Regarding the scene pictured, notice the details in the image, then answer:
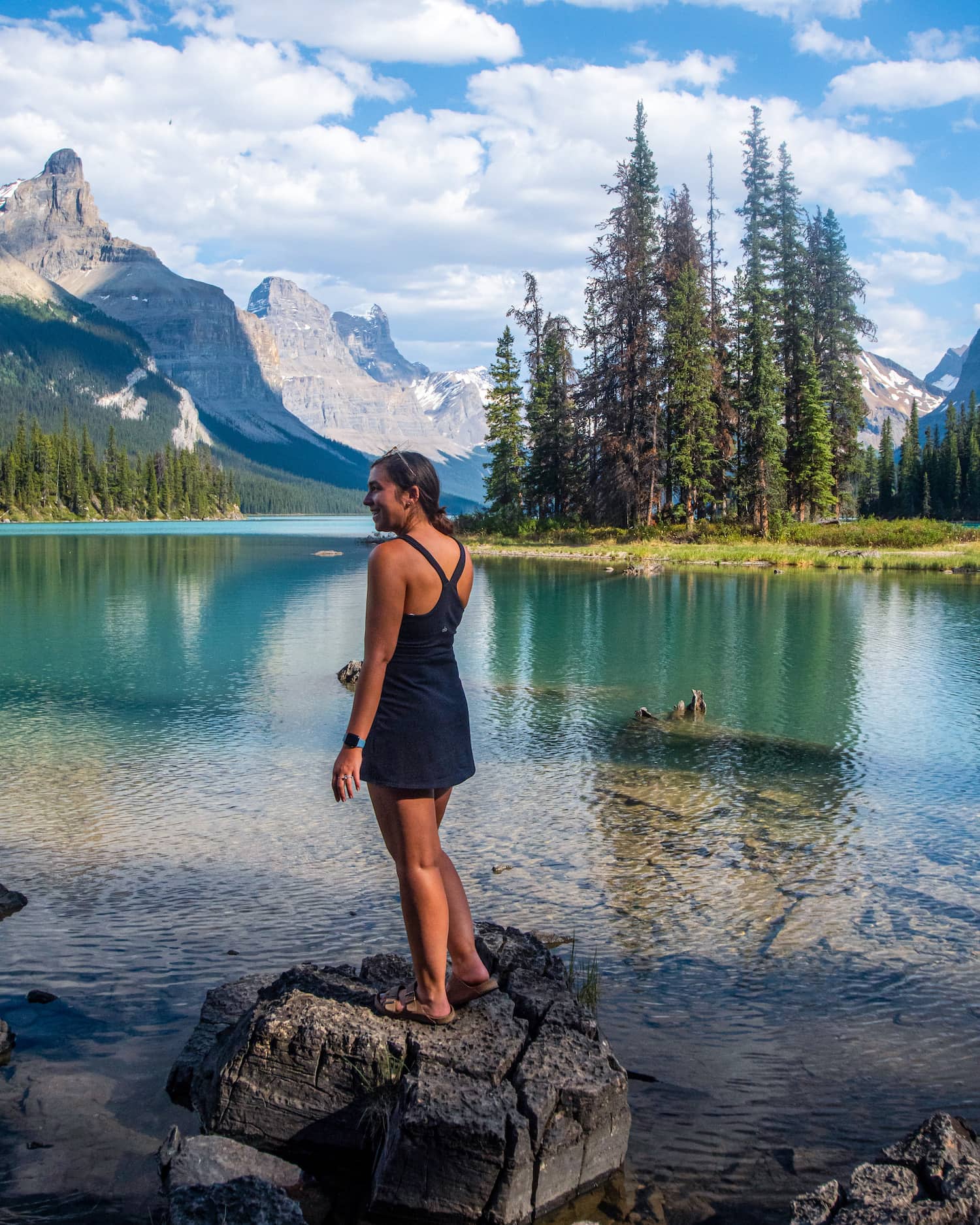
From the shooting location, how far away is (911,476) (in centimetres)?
12988

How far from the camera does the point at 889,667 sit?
67.5 ft

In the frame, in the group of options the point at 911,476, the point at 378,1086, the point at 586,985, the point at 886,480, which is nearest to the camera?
the point at 378,1086

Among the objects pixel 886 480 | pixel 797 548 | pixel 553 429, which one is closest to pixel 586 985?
pixel 797 548

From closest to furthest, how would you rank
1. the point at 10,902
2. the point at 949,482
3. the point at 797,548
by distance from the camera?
the point at 10,902 < the point at 797,548 < the point at 949,482

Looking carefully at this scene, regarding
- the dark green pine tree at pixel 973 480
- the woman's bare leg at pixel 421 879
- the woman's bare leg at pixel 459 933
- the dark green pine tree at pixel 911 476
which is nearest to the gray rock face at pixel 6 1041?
the woman's bare leg at pixel 421 879

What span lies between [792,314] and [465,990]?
6060 centimetres

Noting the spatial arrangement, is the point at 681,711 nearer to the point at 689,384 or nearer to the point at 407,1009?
the point at 407,1009

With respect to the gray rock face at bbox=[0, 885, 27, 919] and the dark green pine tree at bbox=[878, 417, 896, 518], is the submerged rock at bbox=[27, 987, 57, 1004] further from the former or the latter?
the dark green pine tree at bbox=[878, 417, 896, 518]

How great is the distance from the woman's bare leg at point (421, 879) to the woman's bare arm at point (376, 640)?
7.2 inches

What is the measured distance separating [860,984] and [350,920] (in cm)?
351

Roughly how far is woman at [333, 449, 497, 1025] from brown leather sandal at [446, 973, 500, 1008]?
0.03m

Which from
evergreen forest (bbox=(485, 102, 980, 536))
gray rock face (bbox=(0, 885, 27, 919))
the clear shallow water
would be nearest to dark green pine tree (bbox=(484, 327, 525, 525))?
evergreen forest (bbox=(485, 102, 980, 536))

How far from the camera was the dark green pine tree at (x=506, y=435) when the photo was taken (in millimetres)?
67125

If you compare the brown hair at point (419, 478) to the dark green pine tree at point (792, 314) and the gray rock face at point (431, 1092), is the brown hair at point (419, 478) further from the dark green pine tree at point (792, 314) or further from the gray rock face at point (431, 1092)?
the dark green pine tree at point (792, 314)
